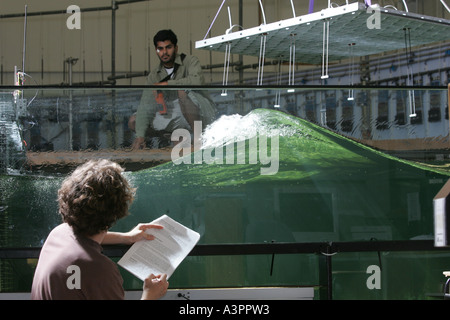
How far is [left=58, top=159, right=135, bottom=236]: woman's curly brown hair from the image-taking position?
60.4 inches

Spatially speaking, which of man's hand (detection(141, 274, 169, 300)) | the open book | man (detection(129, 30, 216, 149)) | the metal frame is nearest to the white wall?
man (detection(129, 30, 216, 149))

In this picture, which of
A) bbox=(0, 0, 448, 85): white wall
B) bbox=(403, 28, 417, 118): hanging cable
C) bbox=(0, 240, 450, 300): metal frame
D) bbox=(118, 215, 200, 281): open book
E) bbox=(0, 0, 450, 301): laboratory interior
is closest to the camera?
bbox=(118, 215, 200, 281): open book

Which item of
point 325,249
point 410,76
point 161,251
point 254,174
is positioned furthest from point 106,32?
point 161,251

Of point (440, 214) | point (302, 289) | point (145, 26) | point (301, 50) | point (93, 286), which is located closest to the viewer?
point (440, 214)

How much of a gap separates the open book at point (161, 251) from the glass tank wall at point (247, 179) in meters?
0.86

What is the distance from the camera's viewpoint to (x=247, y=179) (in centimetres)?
287

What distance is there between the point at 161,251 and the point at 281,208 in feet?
3.68

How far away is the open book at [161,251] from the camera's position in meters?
1.79

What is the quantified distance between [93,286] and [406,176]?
1940 millimetres

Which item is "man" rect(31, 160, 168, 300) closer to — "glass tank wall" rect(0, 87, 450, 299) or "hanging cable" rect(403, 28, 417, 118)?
"glass tank wall" rect(0, 87, 450, 299)

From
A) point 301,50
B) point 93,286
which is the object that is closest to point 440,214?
point 93,286

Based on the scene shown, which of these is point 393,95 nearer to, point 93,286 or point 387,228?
point 387,228

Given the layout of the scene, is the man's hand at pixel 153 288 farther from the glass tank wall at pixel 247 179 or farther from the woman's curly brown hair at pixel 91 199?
the glass tank wall at pixel 247 179

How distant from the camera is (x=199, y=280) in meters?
2.81
